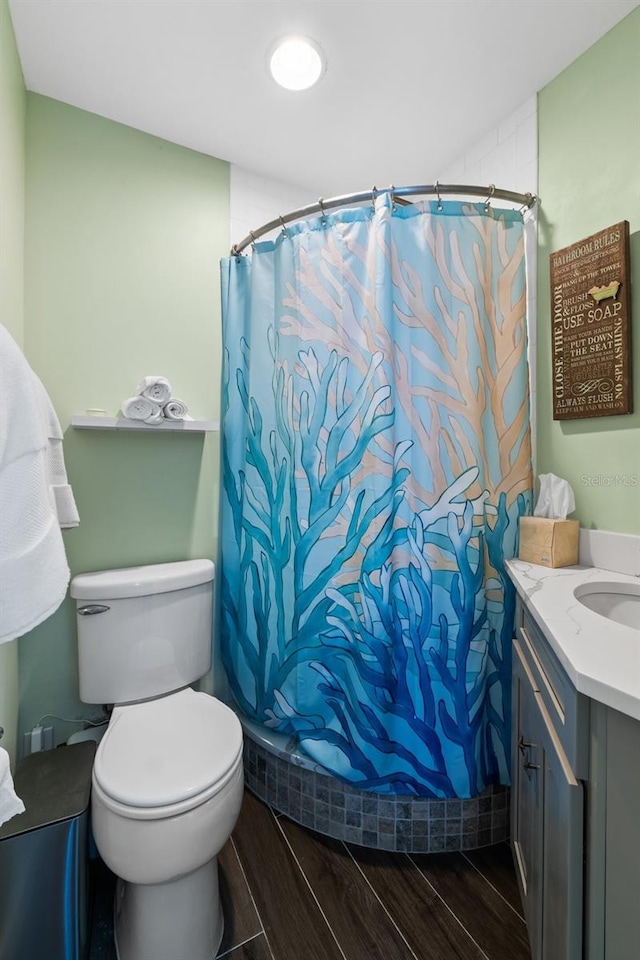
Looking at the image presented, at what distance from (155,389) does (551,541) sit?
1430 millimetres

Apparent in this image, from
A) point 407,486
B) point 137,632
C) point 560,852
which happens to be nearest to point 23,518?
point 137,632

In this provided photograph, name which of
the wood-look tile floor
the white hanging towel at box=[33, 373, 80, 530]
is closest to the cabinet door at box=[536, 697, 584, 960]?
the wood-look tile floor

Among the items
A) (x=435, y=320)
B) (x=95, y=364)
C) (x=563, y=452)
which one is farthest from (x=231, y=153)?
(x=563, y=452)

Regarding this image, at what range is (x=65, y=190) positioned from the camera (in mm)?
1607

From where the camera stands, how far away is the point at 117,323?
1696 millimetres

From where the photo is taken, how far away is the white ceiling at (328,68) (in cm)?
129

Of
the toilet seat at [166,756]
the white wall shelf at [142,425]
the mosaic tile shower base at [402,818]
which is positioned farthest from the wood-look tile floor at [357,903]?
the white wall shelf at [142,425]

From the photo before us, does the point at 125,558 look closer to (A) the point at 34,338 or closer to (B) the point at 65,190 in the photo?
(A) the point at 34,338

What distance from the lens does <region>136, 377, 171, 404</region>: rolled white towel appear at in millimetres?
1620

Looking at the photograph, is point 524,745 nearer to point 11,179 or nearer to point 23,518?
point 23,518

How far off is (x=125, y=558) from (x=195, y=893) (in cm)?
104

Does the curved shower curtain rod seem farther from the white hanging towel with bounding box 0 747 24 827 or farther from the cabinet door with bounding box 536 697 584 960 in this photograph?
the white hanging towel with bounding box 0 747 24 827

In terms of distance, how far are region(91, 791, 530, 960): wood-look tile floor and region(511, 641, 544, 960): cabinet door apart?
0.50ft

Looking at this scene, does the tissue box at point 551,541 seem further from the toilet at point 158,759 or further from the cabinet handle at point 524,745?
the toilet at point 158,759
